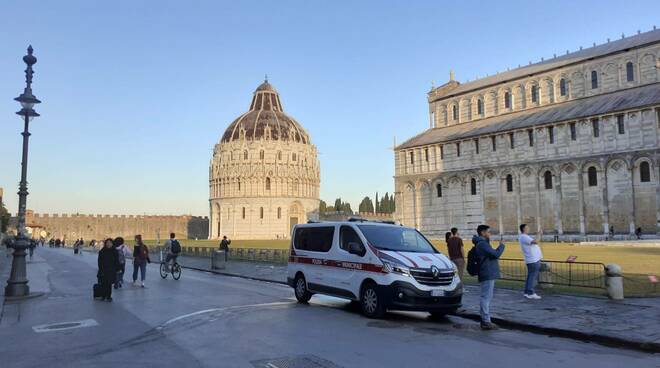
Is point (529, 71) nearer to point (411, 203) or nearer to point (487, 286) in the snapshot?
point (411, 203)

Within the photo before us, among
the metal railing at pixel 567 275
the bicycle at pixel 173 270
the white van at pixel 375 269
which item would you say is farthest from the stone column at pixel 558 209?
the white van at pixel 375 269

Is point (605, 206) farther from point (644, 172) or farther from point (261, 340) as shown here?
point (261, 340)

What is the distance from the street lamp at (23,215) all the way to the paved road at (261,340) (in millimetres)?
1612

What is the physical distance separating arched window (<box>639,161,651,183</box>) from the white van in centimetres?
4430

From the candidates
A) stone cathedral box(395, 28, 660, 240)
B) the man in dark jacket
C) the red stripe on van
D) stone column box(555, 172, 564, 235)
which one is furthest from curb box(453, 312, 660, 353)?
stone column box(555, 172, 564, 235)

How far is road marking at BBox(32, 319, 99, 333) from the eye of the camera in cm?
977

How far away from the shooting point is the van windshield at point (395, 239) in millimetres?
11414

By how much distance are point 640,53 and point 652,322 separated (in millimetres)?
52208

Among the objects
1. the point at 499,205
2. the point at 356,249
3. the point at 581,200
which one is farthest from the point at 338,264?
the point at 499,205

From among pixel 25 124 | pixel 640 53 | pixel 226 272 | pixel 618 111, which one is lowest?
pixel 226 272

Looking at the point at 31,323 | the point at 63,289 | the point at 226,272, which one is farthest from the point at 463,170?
the point at 31,323

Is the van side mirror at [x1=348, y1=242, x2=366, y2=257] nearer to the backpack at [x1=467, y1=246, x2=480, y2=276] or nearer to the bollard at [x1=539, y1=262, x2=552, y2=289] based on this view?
the backpack at [x1=467, y1=246, x2=480, y2=276]

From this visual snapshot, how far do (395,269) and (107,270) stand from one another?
8.36 meters

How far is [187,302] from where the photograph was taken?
1337 centimetres
